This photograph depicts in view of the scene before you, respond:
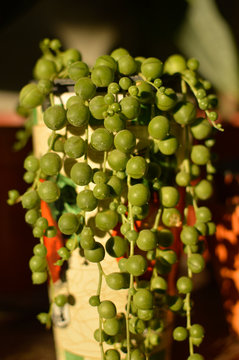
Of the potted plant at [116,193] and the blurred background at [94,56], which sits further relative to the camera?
the blurred background at [94,56]

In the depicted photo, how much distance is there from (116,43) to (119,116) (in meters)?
0.76

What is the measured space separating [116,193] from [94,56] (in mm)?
779

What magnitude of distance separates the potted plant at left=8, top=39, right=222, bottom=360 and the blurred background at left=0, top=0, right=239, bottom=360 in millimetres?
212

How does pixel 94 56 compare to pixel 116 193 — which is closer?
pixel 116 193

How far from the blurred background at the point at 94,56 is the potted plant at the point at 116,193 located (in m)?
0.21

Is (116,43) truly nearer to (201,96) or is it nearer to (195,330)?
(201,96)

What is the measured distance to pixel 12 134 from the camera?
766 mm

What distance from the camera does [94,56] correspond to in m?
1.07

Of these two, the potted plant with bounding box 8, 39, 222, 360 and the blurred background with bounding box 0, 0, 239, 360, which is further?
the blurred background with bounding box 0, 0, 239, 360

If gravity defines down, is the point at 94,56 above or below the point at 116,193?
above

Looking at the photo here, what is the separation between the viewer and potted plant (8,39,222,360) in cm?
39

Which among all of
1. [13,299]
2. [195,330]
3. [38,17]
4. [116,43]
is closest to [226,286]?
[195,330]

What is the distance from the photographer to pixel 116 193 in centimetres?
40

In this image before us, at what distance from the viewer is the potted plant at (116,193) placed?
39 centimetres
